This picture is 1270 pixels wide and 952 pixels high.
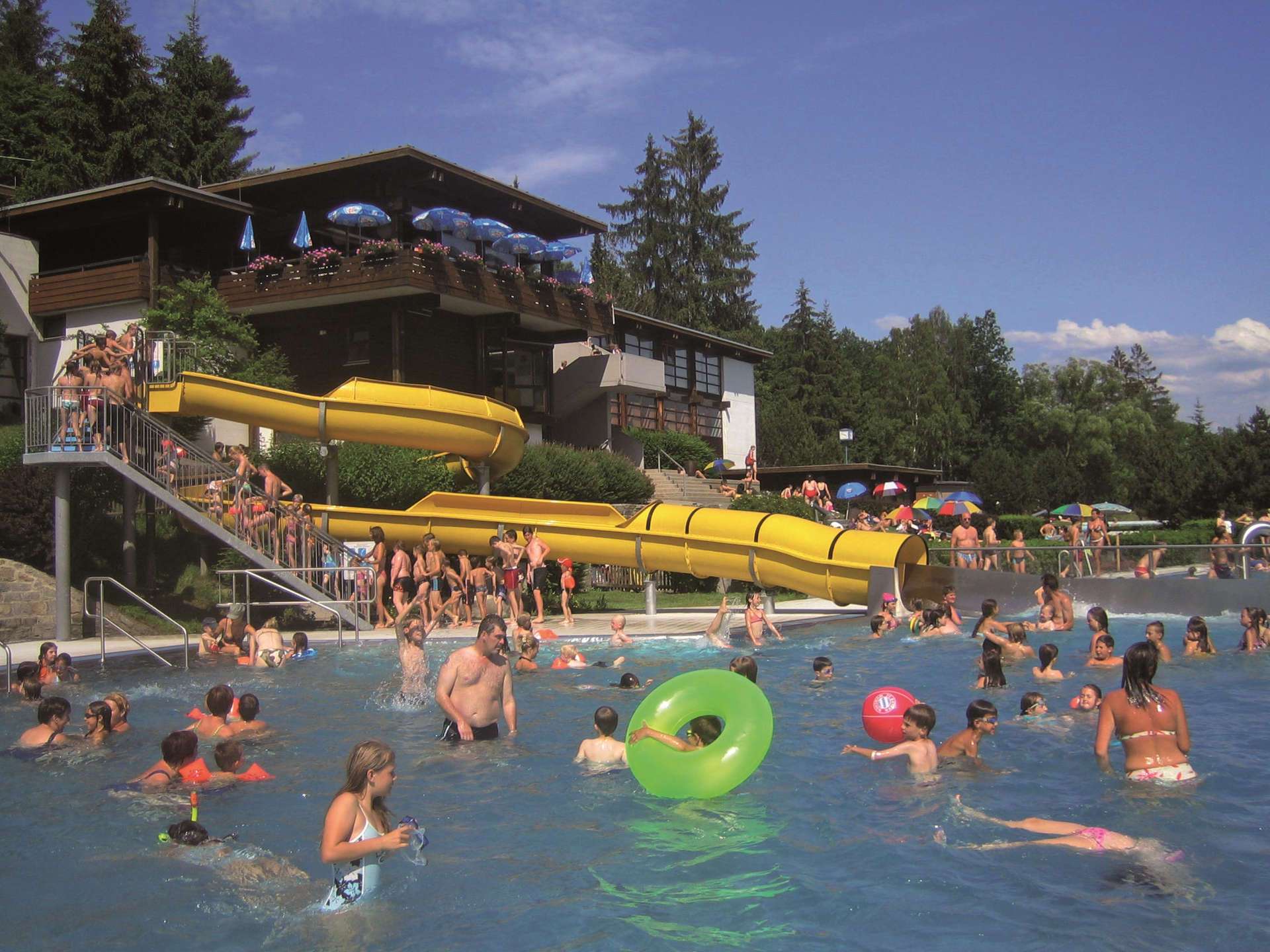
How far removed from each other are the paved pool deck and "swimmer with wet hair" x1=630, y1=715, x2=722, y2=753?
850 centimetres

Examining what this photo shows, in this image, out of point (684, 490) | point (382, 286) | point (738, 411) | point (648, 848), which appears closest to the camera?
point (648, 848)

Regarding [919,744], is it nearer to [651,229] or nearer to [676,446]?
[676,446]

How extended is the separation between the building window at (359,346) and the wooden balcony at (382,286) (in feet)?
3.70

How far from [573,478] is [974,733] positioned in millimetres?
18739

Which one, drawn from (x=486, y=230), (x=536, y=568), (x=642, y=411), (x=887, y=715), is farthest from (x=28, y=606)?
(x=642, y=411)

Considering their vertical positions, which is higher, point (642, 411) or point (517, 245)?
point (517, 245)

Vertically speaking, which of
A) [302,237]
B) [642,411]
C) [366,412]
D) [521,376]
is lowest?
[366,412]

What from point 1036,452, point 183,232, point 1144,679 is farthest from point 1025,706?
point 1036,452

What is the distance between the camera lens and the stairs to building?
103 feet

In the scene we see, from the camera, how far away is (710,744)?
7629 millimetres

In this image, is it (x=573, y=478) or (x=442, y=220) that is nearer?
(x=442, y=220)

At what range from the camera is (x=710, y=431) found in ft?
137

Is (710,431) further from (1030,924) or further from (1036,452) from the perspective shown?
(1030,924)

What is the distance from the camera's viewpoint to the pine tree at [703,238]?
53312mm
